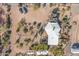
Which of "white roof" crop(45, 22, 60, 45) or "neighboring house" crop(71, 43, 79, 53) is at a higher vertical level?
"white roof" crop(45, 22, 60, 45)

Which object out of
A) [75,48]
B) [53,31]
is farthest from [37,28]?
[75,48]

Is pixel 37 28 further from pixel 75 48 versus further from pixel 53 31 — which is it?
pixel 75 48

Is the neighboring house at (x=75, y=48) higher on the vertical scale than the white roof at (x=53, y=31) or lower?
lower

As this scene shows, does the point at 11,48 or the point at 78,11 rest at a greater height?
the point at 78,11

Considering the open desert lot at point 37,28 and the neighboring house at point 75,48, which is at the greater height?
the open desert lot at point 37,28

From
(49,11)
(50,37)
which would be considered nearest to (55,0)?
(49,11)

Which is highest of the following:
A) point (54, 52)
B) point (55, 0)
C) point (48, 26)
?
point (55, 0)

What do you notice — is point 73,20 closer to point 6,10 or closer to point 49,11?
point 49,11

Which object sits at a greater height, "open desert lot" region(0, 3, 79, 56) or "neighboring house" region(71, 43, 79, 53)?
"open desert lot" region(0, 3, 79, 56)
